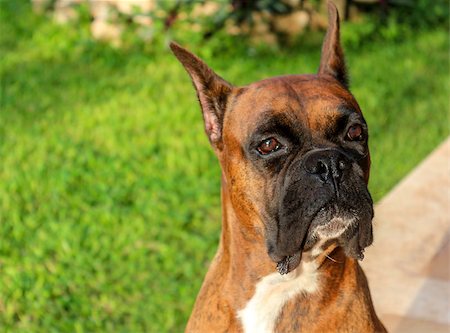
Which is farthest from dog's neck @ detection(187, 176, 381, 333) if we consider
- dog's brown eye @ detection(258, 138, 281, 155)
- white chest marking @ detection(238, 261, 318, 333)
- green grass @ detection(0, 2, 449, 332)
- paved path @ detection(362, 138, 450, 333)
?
green grass @ detection(0, 2, 449, 332)

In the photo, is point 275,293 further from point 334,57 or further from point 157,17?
point 157,17

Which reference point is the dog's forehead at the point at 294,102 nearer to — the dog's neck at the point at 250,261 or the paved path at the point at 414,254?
the dog's neck at the point at 250,261

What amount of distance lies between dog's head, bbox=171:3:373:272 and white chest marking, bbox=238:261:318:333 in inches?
5.9

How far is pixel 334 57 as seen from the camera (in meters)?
4.69

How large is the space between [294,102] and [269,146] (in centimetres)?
22

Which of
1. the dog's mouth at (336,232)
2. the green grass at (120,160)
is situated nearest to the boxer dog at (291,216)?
the dog's mouth at (336,232)

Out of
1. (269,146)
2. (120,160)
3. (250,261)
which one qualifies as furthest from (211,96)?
(120,160)

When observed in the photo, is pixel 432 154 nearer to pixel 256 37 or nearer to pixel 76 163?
pixel 76 163

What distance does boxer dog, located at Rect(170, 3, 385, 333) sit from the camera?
13.3ft

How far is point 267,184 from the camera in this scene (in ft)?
13.8

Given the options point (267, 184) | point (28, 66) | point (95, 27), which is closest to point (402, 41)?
point (95, 27)

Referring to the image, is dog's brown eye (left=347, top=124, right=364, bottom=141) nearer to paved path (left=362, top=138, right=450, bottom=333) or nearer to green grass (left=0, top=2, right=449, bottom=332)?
paved path (left=362, top=138, right=450, bottom=333)

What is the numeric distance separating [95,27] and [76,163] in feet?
12.7

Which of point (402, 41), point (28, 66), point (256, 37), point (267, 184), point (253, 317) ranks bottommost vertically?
point (402, 41)
